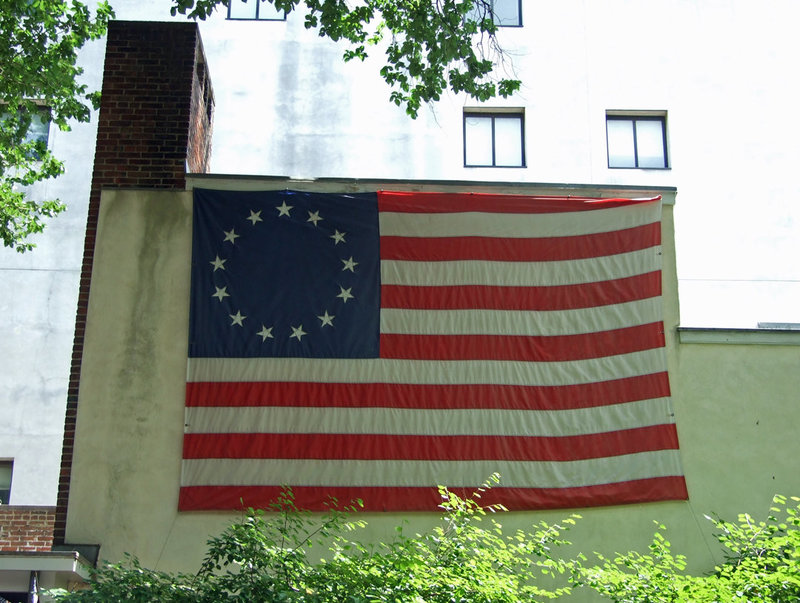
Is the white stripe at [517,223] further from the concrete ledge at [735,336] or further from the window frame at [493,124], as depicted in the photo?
the window frame at [493,124]

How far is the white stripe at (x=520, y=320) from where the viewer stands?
51.5 ft

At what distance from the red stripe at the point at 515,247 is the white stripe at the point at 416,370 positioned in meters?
1.50

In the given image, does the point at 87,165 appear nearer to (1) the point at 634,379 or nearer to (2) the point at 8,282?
(2) the point at 8,282

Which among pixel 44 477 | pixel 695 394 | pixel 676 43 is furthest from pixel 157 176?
pixel 676 43

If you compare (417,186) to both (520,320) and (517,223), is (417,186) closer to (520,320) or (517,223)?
(517,223)

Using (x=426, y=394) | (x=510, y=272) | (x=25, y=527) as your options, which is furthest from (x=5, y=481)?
(x=510, y=272)

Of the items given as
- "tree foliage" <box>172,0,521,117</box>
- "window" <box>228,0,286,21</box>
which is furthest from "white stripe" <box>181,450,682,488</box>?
"window" <box>228,0,286,21</box>

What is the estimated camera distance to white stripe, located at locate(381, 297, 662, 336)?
15695 millimetres

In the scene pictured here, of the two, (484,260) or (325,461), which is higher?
(484,260)

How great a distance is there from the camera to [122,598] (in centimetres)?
1184

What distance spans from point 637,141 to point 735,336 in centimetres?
1646

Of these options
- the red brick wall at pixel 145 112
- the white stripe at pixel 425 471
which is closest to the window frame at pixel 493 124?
the red brick wall at pixel 145 112

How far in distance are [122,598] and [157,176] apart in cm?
659

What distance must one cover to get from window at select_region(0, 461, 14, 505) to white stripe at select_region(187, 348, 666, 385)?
14.6 metres
